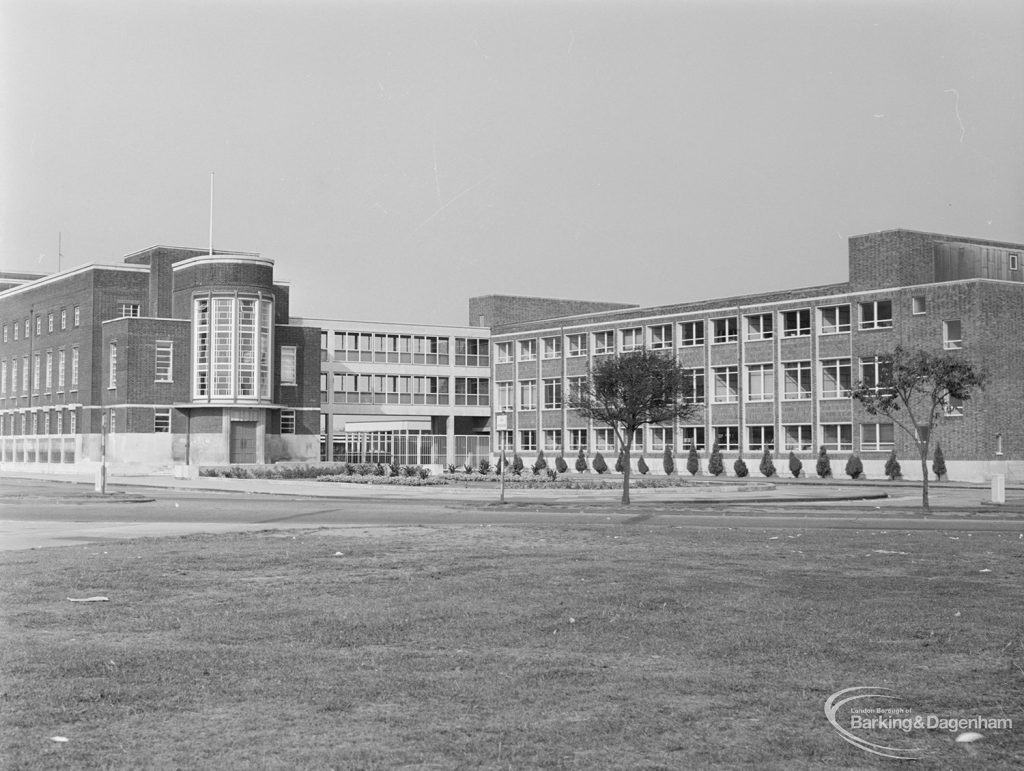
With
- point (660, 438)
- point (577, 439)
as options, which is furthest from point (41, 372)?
point (660, 438)

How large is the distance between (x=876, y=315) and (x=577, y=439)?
25854mm

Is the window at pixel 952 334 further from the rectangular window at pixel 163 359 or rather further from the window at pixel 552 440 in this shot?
the rectangular window at pixel 163 359

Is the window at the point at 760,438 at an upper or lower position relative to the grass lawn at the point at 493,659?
upper

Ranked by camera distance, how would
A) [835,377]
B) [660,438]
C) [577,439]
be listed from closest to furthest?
1. [835,377]
2. [660,438]
3. [577,439]

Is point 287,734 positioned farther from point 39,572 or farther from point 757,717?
point 39,572

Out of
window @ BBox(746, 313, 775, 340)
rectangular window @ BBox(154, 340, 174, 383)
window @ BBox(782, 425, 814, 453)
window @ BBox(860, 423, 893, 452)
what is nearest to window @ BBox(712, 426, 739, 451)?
window @ BBox(782, 425, 814, 453)

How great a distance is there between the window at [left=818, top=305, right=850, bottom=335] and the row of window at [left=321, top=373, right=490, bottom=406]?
35.5 meters

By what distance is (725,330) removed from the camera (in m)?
76.4

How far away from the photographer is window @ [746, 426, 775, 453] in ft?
237

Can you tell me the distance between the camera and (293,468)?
2500 inches

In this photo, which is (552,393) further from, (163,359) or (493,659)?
(493,659)

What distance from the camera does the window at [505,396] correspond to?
308ft

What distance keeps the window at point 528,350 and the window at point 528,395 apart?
1.84m

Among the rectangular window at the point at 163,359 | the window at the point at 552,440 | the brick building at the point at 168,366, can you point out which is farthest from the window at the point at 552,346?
the rectangular window at the point at 163,359
